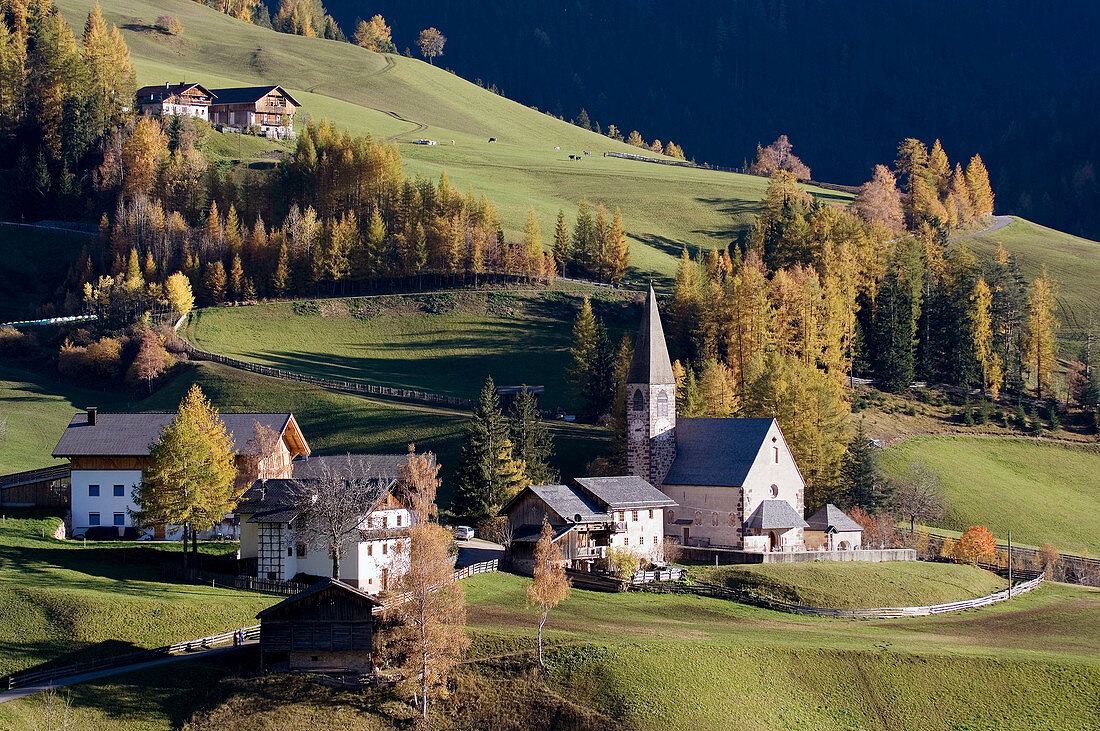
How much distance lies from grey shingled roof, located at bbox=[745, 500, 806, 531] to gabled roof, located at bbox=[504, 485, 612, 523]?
1150 centimetres

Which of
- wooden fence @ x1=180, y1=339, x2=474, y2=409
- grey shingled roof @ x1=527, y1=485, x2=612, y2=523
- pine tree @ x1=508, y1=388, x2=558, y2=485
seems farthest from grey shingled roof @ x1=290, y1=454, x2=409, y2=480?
wooden fence @ x1=180, y1=339, x2=474, y2=409

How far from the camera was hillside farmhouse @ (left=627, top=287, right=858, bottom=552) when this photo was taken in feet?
266

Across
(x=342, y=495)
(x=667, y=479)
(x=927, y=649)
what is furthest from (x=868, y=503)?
(x=342, y=495)

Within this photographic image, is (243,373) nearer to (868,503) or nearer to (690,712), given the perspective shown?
(868,503)

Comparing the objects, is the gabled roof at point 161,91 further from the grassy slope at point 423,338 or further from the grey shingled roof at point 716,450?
the grey shingled roof at point 716,450

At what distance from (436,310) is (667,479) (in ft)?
182

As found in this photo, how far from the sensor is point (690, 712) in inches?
1897

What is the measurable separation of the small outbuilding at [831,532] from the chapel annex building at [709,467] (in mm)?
734

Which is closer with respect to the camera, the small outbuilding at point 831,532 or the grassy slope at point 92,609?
the grassy slope at point 92,609

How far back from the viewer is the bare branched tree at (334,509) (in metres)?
62.3

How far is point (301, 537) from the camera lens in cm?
6444

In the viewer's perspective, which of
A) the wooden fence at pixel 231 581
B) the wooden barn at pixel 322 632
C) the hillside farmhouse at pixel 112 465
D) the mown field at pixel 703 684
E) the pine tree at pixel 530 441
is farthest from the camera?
the pine tree at pixel 530 441

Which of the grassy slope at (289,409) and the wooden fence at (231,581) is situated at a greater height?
the grassy slope at (289,409)

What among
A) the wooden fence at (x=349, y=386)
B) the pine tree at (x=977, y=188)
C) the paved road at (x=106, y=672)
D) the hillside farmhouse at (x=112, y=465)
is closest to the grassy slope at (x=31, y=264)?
the wooden fence at (x=349, y=386)
